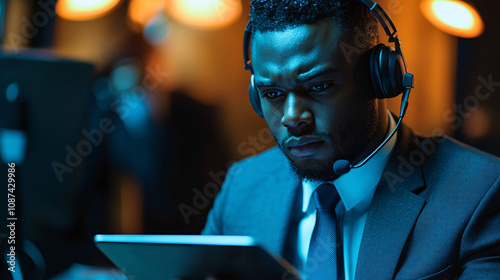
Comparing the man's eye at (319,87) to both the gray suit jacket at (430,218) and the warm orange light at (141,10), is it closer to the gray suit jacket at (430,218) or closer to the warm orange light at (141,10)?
the gray suit jacket at (430,218)

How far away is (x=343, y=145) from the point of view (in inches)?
39.1

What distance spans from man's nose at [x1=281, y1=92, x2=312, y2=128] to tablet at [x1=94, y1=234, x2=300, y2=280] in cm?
35

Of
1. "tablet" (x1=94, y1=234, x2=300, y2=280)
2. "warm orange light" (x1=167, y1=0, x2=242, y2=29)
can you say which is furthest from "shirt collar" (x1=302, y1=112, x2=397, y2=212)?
"warm orange light" (x1=167, y1=0, x2=242, y2=29)

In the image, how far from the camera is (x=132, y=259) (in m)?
0.79

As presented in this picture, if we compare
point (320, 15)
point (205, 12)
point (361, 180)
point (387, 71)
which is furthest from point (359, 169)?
point (205, 12)

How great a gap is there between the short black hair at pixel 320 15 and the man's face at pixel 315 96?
2cm

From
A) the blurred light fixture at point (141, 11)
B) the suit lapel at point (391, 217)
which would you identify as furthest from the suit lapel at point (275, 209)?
the blurred light fixture at point (141, 11)

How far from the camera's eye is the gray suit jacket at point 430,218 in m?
0.93

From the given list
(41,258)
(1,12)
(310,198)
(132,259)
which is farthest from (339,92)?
(1,12)

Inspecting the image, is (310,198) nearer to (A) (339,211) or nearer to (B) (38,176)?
(A) (339,211)

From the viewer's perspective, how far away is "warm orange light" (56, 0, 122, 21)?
2459mm

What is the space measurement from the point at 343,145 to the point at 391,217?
0.60 ft

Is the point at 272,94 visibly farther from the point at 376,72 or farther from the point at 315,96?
the point at 376,72

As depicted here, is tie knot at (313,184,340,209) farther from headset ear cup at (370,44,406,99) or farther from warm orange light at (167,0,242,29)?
warm orange light at (167,0,242,29)
